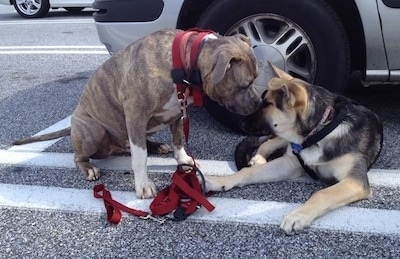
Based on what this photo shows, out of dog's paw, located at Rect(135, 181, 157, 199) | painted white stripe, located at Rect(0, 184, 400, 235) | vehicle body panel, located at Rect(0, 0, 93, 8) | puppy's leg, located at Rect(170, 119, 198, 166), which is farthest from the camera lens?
vehicle body panel, located at Rect(0, 0, 93, 8)

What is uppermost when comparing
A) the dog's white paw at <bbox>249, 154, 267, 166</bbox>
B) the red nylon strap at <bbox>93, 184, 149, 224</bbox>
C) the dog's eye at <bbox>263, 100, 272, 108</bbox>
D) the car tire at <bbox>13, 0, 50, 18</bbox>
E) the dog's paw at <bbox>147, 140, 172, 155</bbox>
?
the dog's eye at <bbox>263, 100, 272, 108</bbox>

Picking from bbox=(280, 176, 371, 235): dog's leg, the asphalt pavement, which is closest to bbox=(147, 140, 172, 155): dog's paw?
the asphalt pavement

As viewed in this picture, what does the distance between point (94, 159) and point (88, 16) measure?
8589 mm

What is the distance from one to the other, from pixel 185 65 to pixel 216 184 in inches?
28.4

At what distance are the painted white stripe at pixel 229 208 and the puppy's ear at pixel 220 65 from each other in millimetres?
715

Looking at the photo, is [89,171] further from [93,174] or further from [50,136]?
[50,136]

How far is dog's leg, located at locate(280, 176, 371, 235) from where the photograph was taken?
8.44 ft

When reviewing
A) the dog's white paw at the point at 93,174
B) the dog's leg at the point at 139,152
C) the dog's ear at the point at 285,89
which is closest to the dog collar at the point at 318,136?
the dog's ear at the point at 285,89

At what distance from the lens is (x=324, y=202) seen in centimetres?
268

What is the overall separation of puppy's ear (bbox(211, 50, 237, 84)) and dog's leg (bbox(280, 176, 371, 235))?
79 cm

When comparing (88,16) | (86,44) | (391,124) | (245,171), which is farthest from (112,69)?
(88,16)

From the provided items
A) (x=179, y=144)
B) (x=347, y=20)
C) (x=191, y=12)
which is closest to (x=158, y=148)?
(x=179, y=144)

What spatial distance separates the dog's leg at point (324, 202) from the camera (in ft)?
8.44

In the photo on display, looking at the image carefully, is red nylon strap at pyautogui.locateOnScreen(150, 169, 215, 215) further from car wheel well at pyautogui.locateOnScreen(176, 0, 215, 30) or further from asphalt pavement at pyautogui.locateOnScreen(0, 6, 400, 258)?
car wheel well at pyautogui.locateOnScreen(176, 0, 215, 30)
